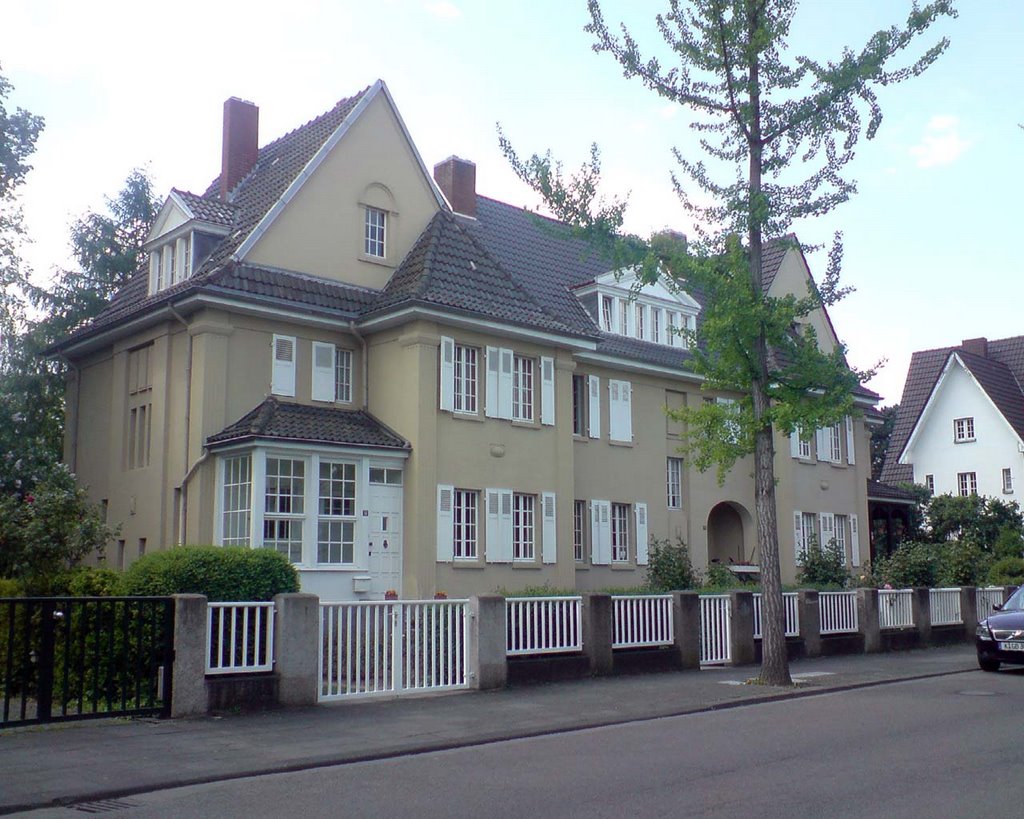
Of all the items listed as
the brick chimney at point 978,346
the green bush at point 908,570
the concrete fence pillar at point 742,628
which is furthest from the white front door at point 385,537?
the brick chimney at point 978,346

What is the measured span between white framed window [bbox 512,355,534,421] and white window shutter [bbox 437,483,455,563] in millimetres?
2727

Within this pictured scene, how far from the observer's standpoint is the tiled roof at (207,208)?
24.5 m

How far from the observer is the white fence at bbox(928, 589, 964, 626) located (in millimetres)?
26000

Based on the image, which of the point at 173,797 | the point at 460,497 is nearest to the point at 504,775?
the point at 173,797

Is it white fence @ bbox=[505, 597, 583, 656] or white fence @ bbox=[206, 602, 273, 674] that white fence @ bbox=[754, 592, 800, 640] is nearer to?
white fence @ bbox=[505, 597, 583, 656]

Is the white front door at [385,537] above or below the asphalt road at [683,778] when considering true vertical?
above

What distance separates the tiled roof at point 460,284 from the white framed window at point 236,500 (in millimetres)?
4518

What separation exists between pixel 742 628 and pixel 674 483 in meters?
10.6

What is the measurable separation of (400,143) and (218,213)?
4.58 metres

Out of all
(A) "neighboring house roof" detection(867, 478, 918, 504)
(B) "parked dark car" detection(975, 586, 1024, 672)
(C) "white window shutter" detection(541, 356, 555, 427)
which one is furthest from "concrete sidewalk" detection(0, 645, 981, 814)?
(A) "neighboring house roof" detection(867, 478, 918, 504)

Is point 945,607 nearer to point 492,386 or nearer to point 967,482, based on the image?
point 492,386

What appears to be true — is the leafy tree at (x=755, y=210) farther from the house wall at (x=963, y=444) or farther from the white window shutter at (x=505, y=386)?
the house wall at (x=963, y=444)

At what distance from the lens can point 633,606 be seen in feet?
60.8

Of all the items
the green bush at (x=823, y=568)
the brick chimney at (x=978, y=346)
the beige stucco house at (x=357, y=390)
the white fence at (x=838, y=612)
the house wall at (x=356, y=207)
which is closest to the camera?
the beige stucco house at (x=357, y=390)
